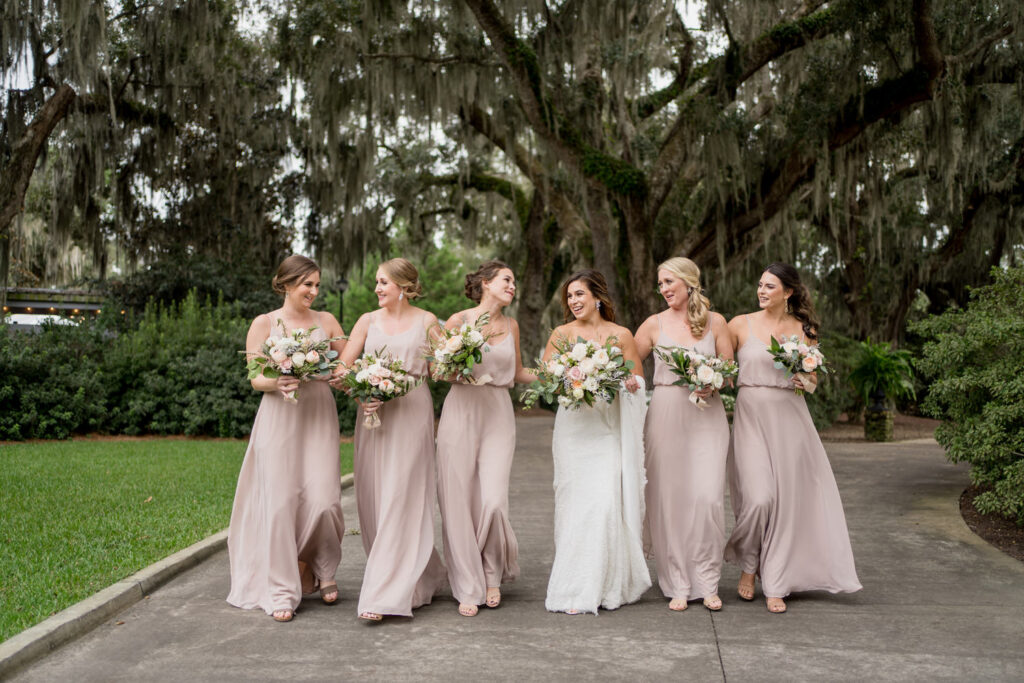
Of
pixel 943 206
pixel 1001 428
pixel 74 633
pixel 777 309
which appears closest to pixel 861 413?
pixel 943 206

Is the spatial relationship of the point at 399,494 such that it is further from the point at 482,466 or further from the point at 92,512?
the point at 92,512

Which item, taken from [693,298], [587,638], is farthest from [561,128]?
[587,638]

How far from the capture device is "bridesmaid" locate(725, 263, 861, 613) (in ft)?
17.9

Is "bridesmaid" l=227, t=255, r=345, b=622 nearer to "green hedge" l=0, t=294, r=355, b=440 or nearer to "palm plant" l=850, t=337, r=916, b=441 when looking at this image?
"green hedge" l=0, t=294, r=355, b=440

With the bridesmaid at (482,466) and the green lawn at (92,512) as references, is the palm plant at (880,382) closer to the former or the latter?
the green lawn at (92,512)

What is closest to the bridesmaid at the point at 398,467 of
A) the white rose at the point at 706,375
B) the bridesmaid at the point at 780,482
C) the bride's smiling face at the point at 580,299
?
the bride's smiling face at the point at 580,299

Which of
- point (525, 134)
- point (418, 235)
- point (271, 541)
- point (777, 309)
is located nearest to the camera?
point (271, 541)

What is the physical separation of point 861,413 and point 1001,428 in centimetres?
1436

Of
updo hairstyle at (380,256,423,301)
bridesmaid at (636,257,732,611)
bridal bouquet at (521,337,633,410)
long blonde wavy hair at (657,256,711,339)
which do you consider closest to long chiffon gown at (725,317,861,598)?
bridesmaid at (636,257,732,611)

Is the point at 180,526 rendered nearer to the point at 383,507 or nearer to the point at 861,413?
the point at 383,507

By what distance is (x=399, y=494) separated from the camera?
532cm

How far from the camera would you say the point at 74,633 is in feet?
15.8

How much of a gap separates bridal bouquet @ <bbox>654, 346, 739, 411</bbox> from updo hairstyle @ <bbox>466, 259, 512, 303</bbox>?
3.91 feet

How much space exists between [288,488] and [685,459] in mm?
2353
